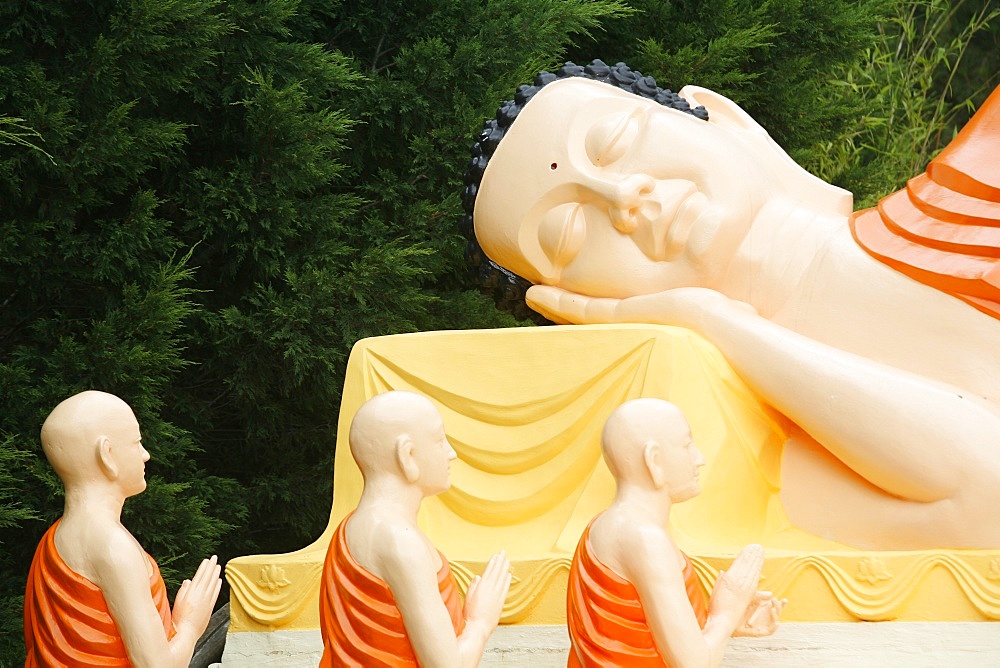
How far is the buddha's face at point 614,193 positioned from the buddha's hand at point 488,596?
2.09 metres

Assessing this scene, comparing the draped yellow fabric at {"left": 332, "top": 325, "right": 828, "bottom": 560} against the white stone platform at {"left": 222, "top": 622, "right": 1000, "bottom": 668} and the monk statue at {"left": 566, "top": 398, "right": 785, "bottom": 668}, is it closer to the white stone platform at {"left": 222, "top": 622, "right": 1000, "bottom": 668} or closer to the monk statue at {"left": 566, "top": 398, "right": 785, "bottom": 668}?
the white stone platform at {"left": 222, "top": 622, "right": 1000, "bottom": 668}

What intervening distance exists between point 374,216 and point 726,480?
10.4 feet

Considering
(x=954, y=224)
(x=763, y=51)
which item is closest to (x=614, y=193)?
(x=954, y=224)

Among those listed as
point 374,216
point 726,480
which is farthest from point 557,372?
point 374,216

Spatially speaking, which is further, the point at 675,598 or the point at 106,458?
the point at 106,458

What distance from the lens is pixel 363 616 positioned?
3.68m

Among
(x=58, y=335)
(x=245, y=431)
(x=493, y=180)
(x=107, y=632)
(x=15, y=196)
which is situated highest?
(x=493, y=180)

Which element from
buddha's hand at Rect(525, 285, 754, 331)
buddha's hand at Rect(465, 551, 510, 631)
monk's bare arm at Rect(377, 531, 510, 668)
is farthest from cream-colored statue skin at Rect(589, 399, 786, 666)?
buddha's hand at Rect(525, 285, 754, 331)

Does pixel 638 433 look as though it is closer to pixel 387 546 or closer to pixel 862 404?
pixel 387 546

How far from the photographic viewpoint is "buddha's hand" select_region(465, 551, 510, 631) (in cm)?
373

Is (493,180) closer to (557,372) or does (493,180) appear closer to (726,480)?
(557,372)

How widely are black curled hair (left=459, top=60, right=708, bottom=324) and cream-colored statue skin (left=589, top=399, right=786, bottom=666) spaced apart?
2295 millimetres

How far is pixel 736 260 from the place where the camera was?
5598 mm

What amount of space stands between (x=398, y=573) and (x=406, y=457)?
30 cm
